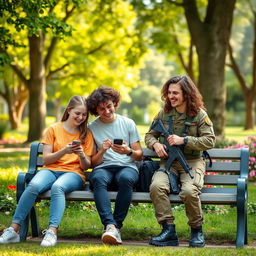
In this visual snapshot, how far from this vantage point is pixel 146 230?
19.4ft

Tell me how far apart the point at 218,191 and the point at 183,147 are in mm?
545

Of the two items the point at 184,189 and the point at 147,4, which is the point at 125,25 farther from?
the point at 184,189

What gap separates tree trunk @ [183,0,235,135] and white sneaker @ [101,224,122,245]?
1041 cm

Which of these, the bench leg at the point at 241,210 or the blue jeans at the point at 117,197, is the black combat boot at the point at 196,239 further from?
the blue jeans at the point at 117,197

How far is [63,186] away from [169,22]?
1730cm

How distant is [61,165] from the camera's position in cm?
556

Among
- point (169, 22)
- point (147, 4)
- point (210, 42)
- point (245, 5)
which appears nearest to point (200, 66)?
point (210, 42)

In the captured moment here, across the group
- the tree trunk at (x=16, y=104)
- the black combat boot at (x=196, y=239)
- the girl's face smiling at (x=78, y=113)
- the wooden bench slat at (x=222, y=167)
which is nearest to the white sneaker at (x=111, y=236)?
the black combat boot at (x=196, y=239)

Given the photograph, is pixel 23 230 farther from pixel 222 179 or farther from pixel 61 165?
pixel 222 179

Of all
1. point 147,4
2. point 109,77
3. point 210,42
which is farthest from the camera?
point 109,77

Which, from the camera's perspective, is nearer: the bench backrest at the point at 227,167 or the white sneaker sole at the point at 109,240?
the white sneaker sole at the point at 109,240

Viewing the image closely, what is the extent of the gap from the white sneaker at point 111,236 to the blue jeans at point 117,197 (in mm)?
69

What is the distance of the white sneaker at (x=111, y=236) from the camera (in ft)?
16.1

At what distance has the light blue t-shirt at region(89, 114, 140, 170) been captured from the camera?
5.55 metres
